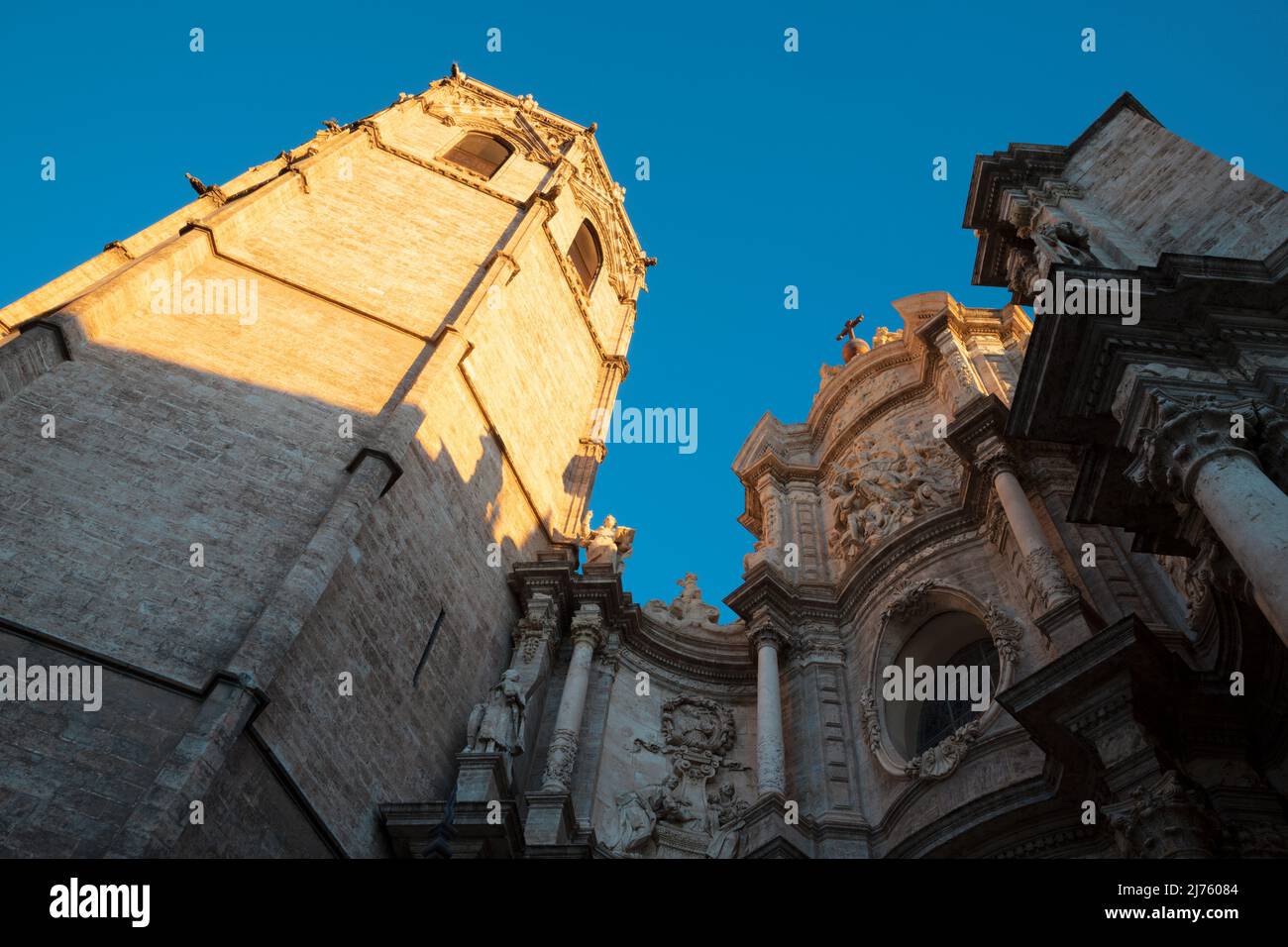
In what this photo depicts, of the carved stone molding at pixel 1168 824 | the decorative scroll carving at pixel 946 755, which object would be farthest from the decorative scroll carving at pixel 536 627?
the carved stone molding at pixel 1168 824

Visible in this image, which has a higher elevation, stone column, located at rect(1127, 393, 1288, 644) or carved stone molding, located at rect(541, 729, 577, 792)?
stone column, located at rect(1127, 393, 1288, 644)

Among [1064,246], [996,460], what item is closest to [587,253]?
[996,460]

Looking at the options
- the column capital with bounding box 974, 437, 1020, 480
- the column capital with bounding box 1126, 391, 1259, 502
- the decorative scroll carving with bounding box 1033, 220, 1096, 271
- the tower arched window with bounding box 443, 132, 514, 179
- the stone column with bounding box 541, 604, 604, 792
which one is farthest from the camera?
the tower arched window with bounding box 443, 132, 514, 179

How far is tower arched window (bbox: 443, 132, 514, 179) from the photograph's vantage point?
25.6 metres

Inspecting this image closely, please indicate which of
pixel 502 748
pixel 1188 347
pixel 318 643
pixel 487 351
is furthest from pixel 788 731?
pixel 487 351

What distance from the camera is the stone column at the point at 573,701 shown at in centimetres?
1316

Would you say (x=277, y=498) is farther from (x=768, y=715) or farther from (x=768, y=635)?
(x=768, y=635)

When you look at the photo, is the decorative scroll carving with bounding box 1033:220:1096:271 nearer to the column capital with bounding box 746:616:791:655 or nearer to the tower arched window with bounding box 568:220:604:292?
the column capital with bounding box 746:616:791:655

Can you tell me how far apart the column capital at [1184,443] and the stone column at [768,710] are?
6072 millimetres

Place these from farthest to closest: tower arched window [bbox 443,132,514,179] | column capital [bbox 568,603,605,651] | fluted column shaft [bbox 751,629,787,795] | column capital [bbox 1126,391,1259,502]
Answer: tower arched window [bbox 443,132,514,179]
column capital [bbox 568,603,605,651]
fluted column shaft [bbox 751,629,787,795]
column capital [bbox 1126,391,1259,502]

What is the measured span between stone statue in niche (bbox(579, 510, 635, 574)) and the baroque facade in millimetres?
110

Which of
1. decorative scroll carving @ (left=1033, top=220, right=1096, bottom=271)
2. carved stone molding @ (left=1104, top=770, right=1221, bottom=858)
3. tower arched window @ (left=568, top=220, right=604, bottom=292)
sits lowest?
carved stone molding @ (left=1104, top=770, right=1221, bottom=858)

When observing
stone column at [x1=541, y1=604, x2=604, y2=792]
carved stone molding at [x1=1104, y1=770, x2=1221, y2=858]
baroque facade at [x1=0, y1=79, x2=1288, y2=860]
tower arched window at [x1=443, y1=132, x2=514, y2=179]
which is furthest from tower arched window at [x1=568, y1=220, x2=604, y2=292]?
carved stone molding at [x1=1104, y1=770, x2=1221, y2=858]

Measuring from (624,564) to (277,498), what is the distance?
7133mm
